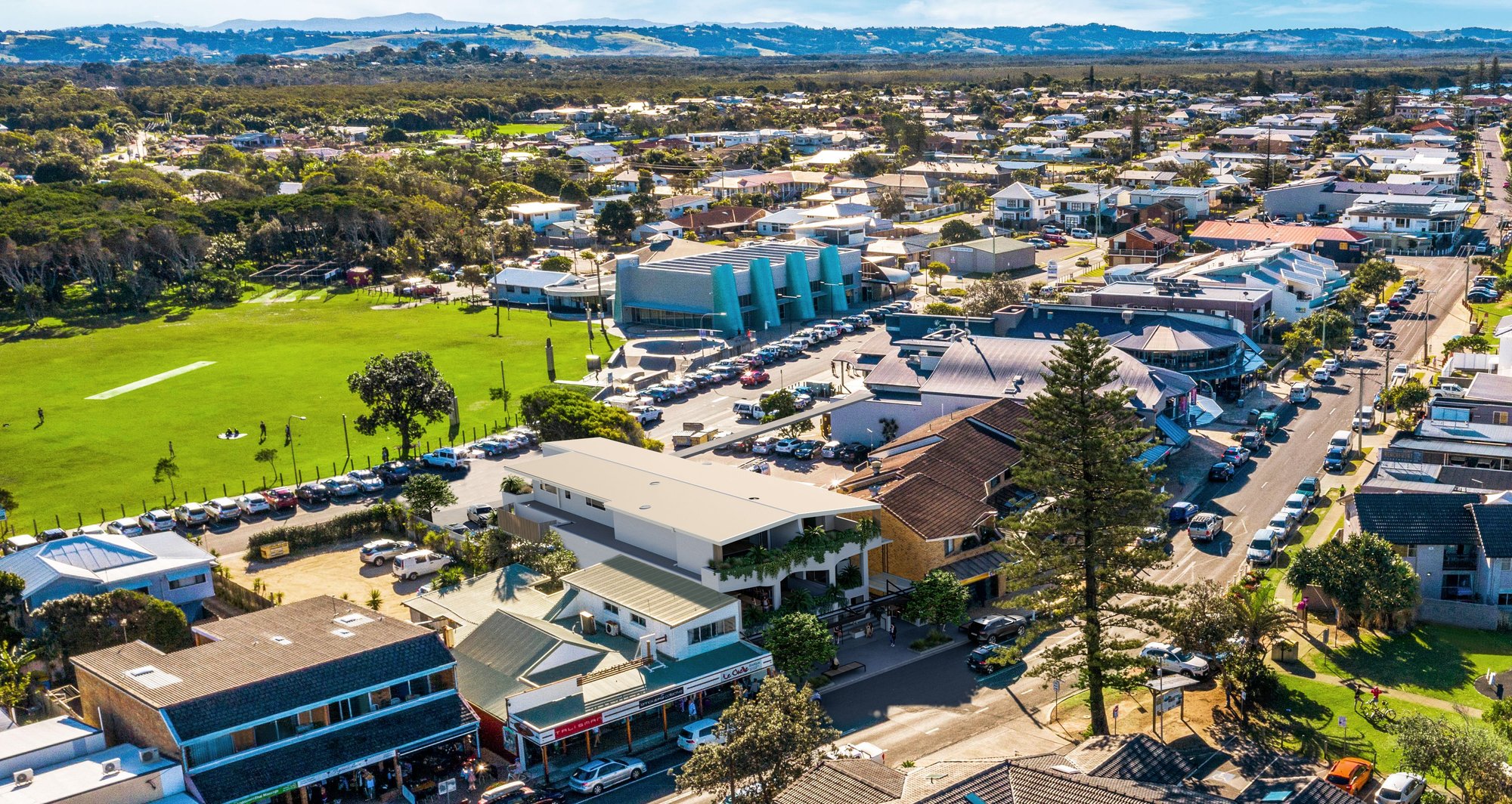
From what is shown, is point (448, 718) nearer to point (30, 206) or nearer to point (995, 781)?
point (995, 781)

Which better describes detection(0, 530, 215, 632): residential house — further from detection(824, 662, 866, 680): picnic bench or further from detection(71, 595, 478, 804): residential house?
detection(824, 662, 866, 680): picnic bench

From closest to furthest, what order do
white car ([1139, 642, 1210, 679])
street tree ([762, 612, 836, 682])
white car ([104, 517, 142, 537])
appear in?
1. street tree ([762, 612, 836, 682])
2. white car ([1139, 642, 1210, 679])
3. white car ([104, 517, 142, 537])

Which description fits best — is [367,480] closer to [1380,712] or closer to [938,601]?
[938,601]

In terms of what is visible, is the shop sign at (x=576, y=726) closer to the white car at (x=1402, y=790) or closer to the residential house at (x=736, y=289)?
the white car at (x=1402, y=790)

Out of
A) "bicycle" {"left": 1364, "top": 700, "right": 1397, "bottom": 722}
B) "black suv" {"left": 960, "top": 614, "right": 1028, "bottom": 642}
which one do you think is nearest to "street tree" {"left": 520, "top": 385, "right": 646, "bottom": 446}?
"black suv" {"left": 960, "top": 614, "right": 1028, "bottom": 642}

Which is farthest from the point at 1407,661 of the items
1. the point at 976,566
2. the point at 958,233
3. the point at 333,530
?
the point at 958,233

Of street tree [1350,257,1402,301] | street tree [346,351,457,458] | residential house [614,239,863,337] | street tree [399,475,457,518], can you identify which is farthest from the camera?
residential house [614,239,863,337]

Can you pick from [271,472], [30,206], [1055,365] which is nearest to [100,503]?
[271,472]
